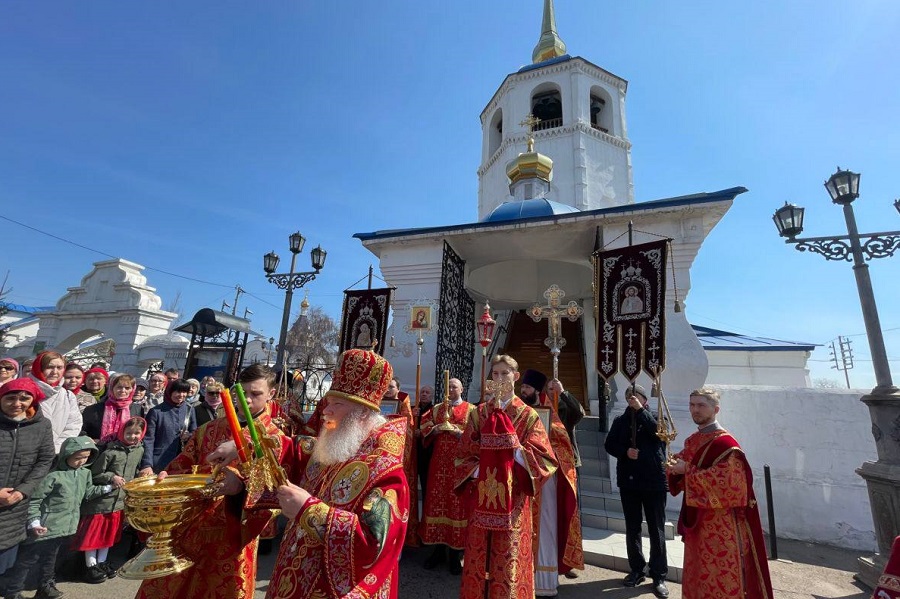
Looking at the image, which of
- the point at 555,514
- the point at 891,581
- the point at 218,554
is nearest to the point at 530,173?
the point at 555,514

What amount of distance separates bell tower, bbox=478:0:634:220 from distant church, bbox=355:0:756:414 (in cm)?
5

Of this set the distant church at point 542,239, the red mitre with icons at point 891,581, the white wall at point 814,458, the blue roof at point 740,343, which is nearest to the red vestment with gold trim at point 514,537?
the red mitre with icons at point 891,581

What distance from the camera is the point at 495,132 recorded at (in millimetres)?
20812

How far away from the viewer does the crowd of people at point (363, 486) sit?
175 cm

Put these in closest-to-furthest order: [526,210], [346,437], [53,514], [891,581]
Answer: [891,581] < [346,437] < [53,514] < [526,210]

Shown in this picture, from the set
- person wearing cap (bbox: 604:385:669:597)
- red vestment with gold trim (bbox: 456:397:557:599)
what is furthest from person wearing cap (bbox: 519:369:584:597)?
red vestment with gold trim (bbox: 456:397:557:599)

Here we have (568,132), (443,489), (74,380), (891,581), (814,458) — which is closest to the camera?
(891,581)

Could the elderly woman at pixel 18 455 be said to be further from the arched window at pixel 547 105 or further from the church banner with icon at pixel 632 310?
the arched window at pixel 547 105

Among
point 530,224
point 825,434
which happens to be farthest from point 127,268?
point 825,434

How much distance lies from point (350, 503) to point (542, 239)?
8159mm

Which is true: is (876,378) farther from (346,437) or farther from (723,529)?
(346,437)

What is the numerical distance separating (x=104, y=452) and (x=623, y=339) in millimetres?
7097

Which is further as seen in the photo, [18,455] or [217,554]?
[18,455]

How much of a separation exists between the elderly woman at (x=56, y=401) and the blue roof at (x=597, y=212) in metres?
6.28
